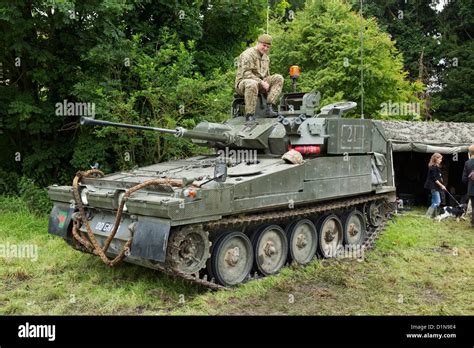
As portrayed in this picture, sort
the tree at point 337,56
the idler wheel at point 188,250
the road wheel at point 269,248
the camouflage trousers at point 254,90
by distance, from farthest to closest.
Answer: the tree at point 337,56, the camouflage trousers at point 254,90, the road wheel at point 269,248, the idler wheel at point 188,250

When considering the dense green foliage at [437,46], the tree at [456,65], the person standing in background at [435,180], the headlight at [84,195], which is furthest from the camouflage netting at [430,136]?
the tree at [456,65]

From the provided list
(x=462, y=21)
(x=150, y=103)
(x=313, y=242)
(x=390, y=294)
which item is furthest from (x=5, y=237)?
(x=462, y=21)

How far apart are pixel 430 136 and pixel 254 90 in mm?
7795

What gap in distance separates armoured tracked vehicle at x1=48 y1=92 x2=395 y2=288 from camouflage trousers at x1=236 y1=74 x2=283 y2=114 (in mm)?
201

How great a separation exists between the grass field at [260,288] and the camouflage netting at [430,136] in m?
4.58

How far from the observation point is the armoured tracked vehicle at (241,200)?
20.6 ft

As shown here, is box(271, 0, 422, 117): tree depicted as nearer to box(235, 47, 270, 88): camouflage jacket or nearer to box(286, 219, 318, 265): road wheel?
box(235, 47, 270, 88): camouflage jacket

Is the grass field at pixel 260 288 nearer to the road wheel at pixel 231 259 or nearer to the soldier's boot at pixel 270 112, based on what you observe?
the road wheel at pixel 231 259

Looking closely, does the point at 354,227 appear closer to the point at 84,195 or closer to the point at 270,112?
the point at 270,112

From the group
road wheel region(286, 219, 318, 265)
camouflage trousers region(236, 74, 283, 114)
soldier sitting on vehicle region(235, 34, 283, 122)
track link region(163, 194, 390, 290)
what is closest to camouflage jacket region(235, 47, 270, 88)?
soldier sitting on vehicle region(235, 34, 283, 122)

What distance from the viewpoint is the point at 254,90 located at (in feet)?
28.7

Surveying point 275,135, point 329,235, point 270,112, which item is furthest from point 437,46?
point 275,135

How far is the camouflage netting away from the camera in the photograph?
44.3 feet

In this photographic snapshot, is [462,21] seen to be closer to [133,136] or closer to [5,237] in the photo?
[133,136]
